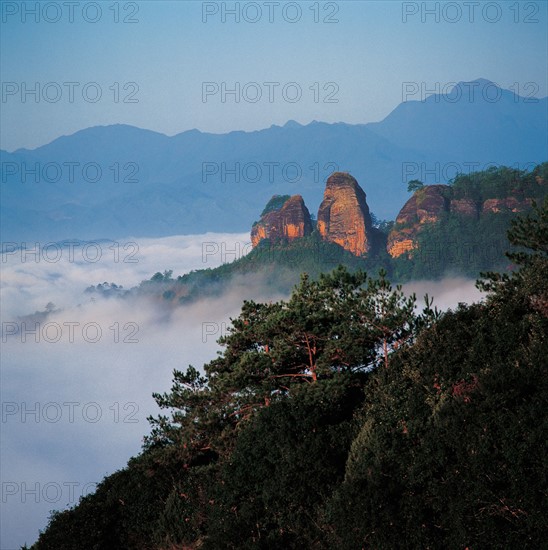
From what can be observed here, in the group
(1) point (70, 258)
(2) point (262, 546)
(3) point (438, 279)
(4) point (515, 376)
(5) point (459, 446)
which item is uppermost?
(1) point (70, 258)

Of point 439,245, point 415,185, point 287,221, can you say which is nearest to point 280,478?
point 415,185

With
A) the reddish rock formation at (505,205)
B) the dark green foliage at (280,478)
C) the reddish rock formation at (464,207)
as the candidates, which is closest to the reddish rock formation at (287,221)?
the reddish rock formation at (464,207)

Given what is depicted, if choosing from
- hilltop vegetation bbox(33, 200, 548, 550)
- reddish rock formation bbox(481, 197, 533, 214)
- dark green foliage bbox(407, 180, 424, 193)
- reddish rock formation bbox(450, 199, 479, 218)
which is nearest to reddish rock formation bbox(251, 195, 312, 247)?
dark green foliage bbox(407, 180, 424, 193)

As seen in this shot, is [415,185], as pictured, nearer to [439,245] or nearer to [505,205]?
[439,245]

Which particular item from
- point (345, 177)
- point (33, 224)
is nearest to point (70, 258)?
point (33, 224)

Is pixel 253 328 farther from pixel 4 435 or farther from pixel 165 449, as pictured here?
pixel 4 435

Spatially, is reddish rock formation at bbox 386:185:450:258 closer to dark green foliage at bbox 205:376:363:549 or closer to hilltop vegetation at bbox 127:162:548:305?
hilltop vegetation at bbox 127:162:548:305
